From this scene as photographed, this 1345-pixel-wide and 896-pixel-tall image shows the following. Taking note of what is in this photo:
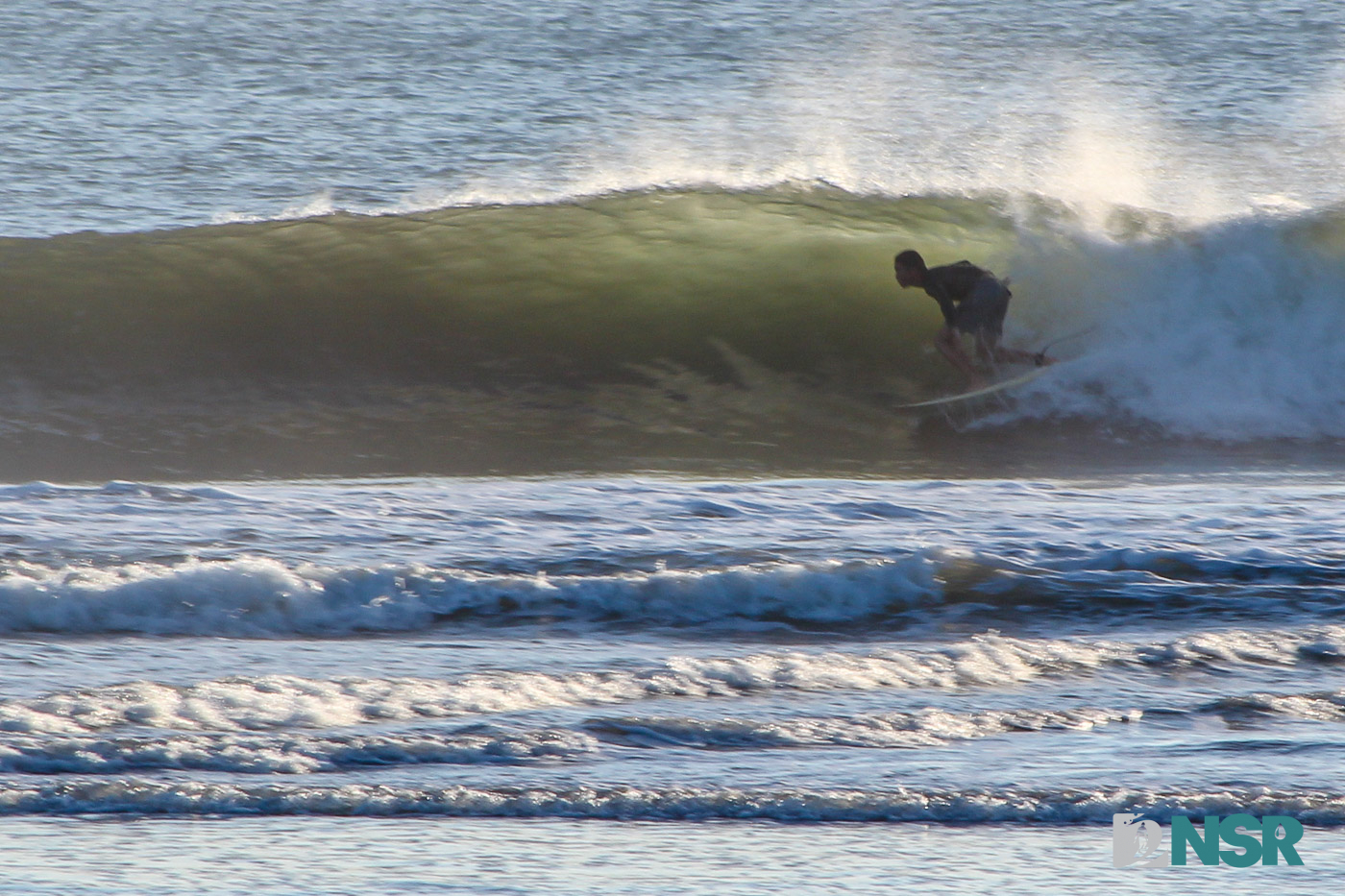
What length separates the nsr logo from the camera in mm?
2949

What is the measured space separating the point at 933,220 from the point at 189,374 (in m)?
5.37

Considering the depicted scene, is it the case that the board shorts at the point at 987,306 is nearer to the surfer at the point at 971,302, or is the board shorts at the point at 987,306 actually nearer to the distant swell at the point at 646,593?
the surfer at the point at 971,302

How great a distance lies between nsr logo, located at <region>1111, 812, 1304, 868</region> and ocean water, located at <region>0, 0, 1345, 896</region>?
0.14ft

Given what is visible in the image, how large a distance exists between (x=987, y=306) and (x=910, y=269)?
51 cm

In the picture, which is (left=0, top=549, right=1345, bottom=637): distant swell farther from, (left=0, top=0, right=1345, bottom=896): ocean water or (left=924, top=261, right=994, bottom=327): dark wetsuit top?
(left=924, top=261, right=994, bottom=327): dark wetsuit top

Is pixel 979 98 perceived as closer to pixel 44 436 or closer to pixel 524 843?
pixel 44 436

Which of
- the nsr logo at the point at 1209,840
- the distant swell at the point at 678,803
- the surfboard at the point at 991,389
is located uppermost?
the surfboard at the point at 991,389

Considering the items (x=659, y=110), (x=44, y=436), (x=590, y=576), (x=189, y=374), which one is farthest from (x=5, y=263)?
(x=659, y=110)

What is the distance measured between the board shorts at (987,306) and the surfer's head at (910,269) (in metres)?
0.29

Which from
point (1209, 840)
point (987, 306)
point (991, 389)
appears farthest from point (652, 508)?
point (987, 306)

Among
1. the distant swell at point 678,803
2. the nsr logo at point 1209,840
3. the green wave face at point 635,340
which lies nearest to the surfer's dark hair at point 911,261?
the green wave face at point 635,340

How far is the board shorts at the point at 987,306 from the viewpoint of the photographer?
372 inches

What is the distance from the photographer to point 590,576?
→ 194 inches

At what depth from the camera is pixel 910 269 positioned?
968cm
